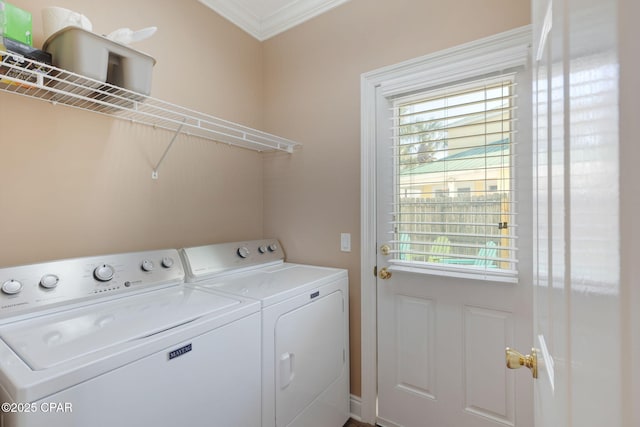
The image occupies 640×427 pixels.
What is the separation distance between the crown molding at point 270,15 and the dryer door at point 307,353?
75.5 inches

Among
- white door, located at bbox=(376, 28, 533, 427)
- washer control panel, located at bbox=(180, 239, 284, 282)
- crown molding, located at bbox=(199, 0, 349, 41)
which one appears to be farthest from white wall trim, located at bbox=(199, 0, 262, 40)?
washer control panel, located at bbox=(180, 239, 284, 282)

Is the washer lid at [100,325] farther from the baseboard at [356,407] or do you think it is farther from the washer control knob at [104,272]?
the baseboard at [356,407]

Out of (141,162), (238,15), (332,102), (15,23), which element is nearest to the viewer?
(15,23)

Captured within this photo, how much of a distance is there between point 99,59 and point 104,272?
2.83ft

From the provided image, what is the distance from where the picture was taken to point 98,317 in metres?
1.07

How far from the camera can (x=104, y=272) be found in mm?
1276

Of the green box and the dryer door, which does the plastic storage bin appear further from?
the dryer door

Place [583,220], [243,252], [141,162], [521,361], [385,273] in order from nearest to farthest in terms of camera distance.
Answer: [583,220] → [521,361] → [141,162] → [385,273] → [243,252]

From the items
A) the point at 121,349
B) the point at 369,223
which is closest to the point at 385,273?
the point at 369,223

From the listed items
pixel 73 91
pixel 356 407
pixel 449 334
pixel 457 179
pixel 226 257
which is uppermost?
pixel 73 91

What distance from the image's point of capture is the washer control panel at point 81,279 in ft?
3.43

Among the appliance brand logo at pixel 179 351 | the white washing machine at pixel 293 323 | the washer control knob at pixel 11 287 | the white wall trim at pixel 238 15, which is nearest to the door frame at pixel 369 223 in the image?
the white washing machine at pixel 293 323

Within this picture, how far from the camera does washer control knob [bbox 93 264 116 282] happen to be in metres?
1.25

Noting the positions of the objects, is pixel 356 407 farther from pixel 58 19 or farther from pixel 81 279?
pixel 58 19
